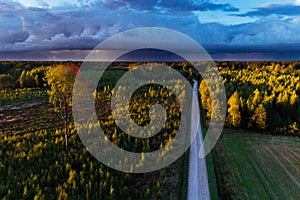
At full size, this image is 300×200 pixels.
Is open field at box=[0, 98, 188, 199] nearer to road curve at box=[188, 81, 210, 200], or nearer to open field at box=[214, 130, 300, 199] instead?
road curve at box=[188, 81, 210, 200]

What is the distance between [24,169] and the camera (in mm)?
19984

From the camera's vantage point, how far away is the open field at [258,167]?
68.4ft

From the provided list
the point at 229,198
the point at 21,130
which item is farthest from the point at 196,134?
the point at 21,130

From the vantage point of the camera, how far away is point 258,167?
25.8 meters

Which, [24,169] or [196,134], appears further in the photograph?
[196,134]

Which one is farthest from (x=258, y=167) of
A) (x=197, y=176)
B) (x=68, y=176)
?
(x=68, y=176)

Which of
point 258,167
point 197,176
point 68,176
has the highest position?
point 68,176

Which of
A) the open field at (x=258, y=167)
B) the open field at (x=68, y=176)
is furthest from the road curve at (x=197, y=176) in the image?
the open field at (x=258, y=167)

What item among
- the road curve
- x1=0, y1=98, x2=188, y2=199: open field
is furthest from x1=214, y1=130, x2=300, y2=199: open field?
x1=0, y1=98, x2=188, y2=199: open field

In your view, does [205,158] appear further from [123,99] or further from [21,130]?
[123,99]

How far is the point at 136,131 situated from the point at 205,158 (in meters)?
9.50

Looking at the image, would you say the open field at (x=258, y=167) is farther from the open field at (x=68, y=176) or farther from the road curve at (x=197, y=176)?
the open field at (x=68, y=176)

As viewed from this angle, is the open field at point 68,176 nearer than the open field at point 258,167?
Yes

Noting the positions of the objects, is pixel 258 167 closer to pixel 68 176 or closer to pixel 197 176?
pixel 197 176
